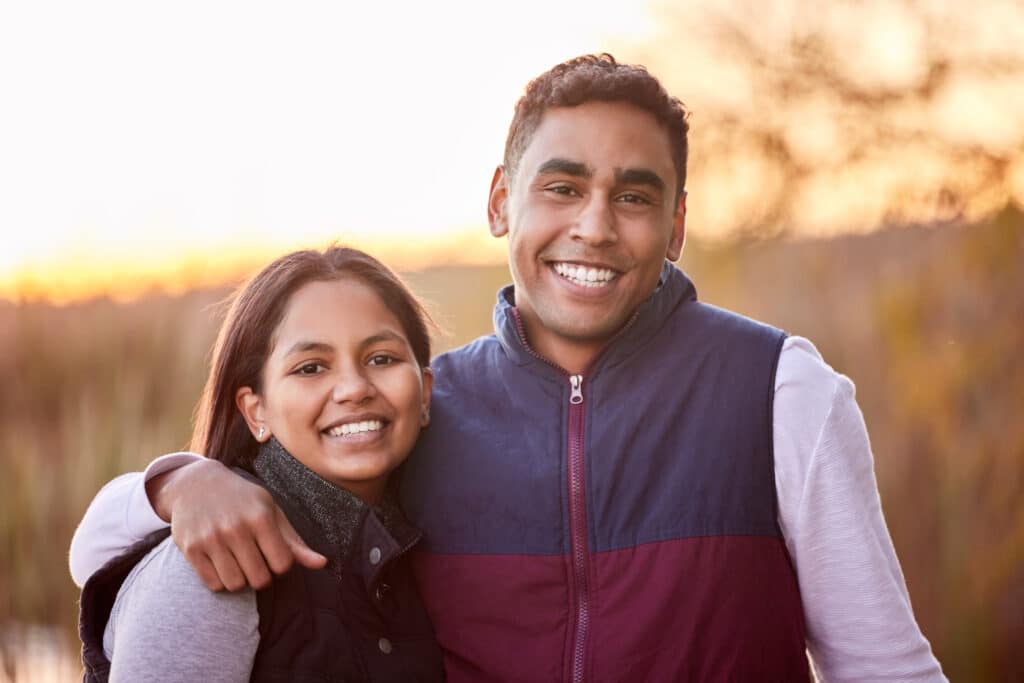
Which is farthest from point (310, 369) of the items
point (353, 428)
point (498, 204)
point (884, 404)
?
point (884, 404)

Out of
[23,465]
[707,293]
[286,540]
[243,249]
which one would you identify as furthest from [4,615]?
[707,293]

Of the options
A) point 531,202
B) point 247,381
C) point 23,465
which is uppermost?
point 531,202

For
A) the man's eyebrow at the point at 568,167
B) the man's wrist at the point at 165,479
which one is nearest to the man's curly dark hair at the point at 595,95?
the man's eyebrow at the point at 568,167

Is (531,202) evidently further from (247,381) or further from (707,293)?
(707,293)

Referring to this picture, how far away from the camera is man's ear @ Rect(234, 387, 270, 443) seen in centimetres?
244

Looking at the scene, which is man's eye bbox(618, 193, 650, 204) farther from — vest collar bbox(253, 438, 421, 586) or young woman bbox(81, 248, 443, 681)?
vest collar bbox(253, 438, 421, 586)

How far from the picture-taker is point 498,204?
2.99 metres

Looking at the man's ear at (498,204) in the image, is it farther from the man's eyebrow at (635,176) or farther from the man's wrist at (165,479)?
the man's wrist at (165,479)

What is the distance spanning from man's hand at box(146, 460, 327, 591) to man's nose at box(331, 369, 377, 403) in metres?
0.25

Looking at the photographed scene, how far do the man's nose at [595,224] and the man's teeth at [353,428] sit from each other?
66 cm

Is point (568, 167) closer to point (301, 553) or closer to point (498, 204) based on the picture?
point (498, 204)

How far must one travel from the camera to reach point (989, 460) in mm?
3891

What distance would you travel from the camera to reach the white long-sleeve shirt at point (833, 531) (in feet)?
7.86

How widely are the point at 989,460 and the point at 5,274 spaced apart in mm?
3550
